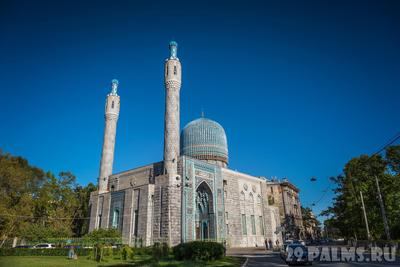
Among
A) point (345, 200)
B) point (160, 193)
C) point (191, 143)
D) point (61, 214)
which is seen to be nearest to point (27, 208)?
point (61, 214)

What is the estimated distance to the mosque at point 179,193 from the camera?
87.1ft

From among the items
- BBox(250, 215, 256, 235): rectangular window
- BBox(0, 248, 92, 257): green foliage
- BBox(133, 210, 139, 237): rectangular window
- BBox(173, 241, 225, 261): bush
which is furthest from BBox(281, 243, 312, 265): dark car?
BBox(250, 215, 256, 235): rectangular window

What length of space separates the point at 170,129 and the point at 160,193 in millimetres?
6401

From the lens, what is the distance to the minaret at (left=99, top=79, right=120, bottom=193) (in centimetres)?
3541

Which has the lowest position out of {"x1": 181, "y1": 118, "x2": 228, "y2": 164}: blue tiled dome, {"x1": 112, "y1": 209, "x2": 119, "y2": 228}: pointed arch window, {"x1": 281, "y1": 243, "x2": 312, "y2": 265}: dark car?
{"x1": 281, "y1": 243, "x2": 312, "y2": 265}: dark car

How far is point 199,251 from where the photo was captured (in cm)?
1644

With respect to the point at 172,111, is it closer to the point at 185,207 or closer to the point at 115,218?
the point at 185,207

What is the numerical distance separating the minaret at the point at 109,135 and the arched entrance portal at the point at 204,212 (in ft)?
38.1

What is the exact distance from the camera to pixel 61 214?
1467 inches

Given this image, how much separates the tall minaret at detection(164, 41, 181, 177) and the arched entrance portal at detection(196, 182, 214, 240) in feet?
15.7

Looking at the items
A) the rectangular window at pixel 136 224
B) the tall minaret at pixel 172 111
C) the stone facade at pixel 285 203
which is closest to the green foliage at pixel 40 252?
the rectangular window at pixel 136 224

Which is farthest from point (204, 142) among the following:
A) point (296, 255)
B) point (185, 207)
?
point (296, 255)

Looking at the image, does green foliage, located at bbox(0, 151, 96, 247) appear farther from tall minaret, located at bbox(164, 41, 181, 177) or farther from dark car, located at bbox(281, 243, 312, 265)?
dark car, located at bbox(281, 243, 312, 265)

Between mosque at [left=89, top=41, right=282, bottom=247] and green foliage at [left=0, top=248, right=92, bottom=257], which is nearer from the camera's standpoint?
green foliage at [left=0, top=248, right=92, bottom=257]
